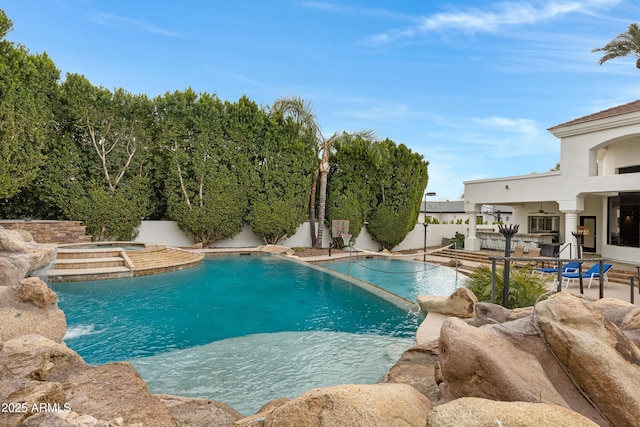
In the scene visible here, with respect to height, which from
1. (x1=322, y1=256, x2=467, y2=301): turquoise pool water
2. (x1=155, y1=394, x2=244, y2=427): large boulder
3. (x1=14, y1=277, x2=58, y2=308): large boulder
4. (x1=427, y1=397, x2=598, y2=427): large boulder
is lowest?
(x1=322, y1=256, x2=467, y2=301): turquoise pool water

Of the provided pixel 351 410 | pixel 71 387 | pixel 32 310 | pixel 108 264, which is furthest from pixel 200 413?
pixel 108 264

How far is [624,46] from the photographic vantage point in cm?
1872

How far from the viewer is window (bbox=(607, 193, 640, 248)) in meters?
16.4

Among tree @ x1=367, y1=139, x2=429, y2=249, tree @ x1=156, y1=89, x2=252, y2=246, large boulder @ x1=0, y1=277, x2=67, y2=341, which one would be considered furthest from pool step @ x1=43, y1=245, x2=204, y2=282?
tree @ x1=367, y1=139, x2=429, y2=249

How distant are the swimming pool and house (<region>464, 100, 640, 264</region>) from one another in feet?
36.7

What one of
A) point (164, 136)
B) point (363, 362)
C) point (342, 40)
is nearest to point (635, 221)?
point (342, 40)

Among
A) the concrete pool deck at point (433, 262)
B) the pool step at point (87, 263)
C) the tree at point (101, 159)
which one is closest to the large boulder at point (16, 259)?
the pool step at point (87, 263)

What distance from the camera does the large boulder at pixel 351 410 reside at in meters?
2.39

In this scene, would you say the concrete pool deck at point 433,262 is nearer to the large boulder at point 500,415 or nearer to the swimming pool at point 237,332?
the swimming pool at point 237,332

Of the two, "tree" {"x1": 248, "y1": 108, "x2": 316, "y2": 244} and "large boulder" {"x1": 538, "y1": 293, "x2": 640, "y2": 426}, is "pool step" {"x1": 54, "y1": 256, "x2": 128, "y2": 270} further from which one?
"large boulder" {"x1": 538, "y1": 293, "x2": 640, "y2": 426}

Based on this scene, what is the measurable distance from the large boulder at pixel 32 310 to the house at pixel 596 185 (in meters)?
17.6

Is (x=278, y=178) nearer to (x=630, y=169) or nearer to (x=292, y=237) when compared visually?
(x=292, y=237)

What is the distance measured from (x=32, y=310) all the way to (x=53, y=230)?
13246 mm

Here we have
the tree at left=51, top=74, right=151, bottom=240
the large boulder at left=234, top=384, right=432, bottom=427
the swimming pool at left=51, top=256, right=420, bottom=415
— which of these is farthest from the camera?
the tree at left=51, top=74, right=151, bottom=240
